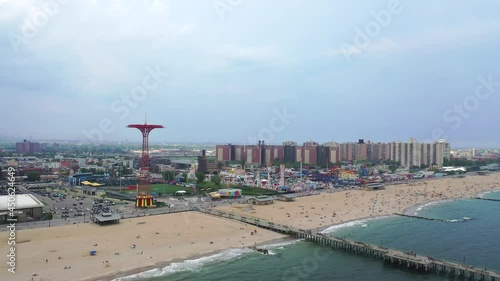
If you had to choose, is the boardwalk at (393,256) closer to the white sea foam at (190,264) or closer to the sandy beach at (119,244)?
the sandy beach at (119,244)

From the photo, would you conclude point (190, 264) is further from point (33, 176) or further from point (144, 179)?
point (33, 176)

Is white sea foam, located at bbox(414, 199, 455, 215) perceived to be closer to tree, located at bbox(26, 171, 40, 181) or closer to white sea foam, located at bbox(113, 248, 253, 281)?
white sea foam, located at bbox(113, 248, 253, 281)

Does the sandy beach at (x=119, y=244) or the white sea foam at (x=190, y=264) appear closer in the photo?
the white sea foam at (x=190, y=264)

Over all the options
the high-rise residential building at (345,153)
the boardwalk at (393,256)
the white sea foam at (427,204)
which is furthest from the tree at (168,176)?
the white sea foam at (427,204)

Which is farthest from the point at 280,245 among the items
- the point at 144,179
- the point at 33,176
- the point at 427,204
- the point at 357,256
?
the point at 33,176

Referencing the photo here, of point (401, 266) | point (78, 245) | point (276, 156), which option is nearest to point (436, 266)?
point (401, 266)

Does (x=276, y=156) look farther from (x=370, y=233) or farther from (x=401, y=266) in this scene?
(x=401, y=266)
